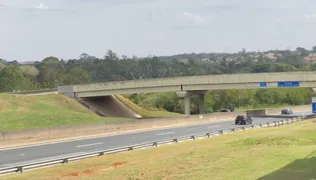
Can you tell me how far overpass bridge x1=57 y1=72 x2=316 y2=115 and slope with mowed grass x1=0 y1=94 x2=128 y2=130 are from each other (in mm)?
5019

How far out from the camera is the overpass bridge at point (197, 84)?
236 ft

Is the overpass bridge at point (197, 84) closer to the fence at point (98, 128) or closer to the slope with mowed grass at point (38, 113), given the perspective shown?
the slope with mowed grass at point (38, 113)

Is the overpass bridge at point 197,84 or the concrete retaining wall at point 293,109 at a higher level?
the overpass bridge at point 197,84

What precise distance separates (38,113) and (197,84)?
28107mm

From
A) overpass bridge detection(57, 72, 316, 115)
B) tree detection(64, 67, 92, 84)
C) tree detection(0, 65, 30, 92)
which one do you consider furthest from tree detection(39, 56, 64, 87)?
overpass bridge detection(57, 72, 316, 115)

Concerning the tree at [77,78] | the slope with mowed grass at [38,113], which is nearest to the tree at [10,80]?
the tree at [77,78]

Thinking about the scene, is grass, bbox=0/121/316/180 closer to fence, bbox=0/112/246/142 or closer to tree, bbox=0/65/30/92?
fence, bbox=0/112/246/142

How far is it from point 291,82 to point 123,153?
4831 centimetres

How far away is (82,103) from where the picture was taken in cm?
8612

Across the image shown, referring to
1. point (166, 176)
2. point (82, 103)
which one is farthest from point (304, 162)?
point (82, 103)

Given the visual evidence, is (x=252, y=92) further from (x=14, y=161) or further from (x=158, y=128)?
(x=14, y=161)

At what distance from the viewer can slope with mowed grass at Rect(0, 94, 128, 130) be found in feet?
183

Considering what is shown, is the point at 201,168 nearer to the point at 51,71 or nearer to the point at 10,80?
the point at 10,80

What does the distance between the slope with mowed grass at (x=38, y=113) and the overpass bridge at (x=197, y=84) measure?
198 inches
